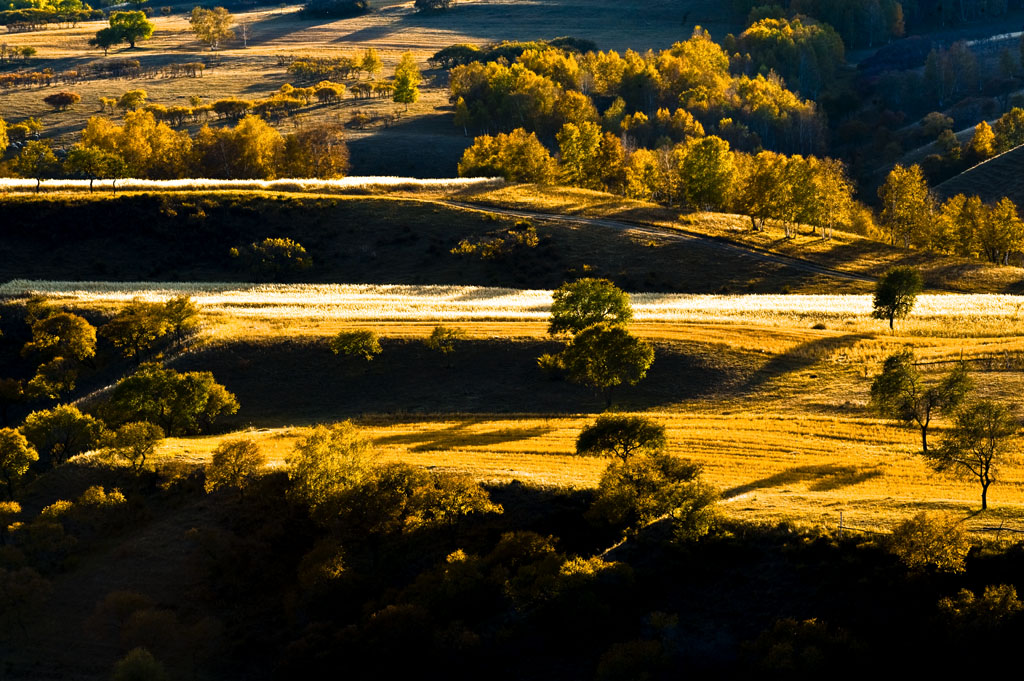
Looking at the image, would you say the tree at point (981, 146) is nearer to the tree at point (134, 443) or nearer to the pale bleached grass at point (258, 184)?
the pale bleached grass at point (258, 184)

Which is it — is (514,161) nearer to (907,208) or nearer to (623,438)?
(907,208)

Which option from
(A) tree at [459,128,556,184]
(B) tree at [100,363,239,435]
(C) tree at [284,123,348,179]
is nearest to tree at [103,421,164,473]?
(B) tree at [100,363,239,435]

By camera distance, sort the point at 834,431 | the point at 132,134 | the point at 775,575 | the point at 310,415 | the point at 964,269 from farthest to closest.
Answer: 1. the point at 132,134
2. the point at 964,269
3. the point at 310,415
4. the point at 834,431
5. the point at 775,575

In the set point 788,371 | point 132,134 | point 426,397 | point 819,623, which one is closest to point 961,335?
point 788,371

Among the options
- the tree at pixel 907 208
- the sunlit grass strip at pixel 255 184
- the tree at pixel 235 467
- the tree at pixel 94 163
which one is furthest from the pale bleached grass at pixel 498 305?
the tree at pixel 235 467

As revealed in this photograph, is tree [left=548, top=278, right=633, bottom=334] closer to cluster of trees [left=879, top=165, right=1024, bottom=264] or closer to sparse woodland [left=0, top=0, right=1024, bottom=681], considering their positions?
sparse woodland [left=0, top=0, right=1024, bottom=681]

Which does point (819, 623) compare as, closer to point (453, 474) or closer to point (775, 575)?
point (775, 575)

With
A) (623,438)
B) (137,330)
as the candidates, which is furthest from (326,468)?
(137,330)

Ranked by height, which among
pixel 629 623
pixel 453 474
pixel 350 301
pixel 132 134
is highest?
pixel 132 134
